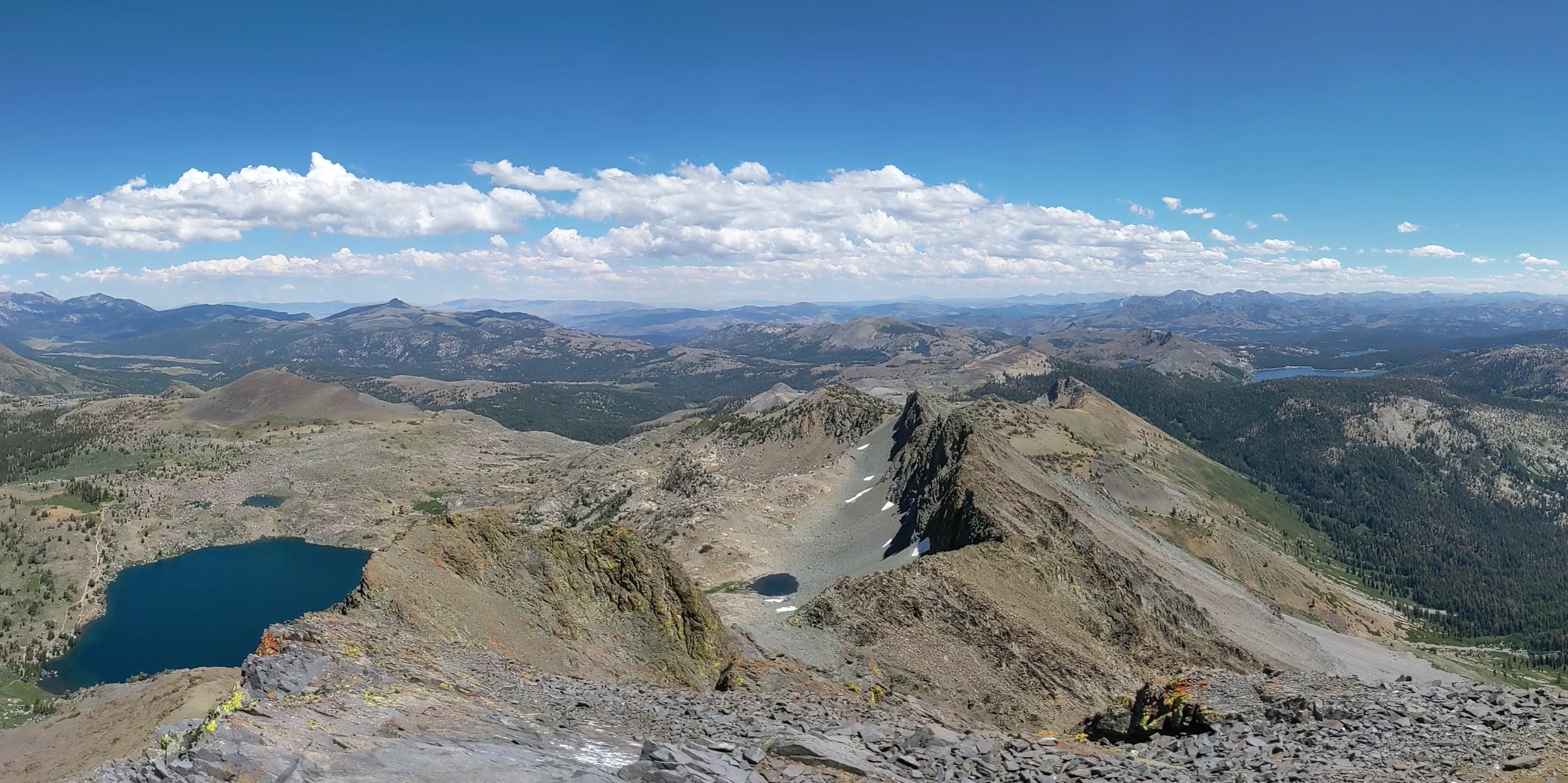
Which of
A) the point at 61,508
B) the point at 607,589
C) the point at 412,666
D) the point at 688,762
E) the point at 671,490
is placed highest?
the point at 688,762

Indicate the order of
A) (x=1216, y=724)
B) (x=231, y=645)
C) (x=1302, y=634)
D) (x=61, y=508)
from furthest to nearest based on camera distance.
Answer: (x=61, y=508) → (x=231, y=645) → (x=1302, y=634) → (x=1216, y=724)

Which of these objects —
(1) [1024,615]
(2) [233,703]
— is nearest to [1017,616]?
(1) [1024,615]

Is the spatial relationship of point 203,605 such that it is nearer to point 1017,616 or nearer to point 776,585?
point 776,585

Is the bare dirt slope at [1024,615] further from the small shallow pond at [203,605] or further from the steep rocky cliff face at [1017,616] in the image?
the small shallow pond at [203,605]

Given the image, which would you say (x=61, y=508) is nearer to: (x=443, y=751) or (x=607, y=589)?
(x=607, y=589)

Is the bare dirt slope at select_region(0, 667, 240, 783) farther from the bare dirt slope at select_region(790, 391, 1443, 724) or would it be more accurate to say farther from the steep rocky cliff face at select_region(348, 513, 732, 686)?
the bare dirt slope at select_region(790, 391, 1443, 724)

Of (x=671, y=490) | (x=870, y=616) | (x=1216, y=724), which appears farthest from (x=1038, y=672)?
(x=671, y=490)

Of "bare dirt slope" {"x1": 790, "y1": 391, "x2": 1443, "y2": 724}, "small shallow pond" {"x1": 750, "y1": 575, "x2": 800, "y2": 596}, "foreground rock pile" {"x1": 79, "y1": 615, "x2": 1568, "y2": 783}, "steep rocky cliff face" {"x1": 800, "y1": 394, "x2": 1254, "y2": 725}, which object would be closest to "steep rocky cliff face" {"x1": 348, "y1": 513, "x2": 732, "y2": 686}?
"foreground rock pile" {"x1": 79, "y1": 615, "x2": 1568, "y2": 783}
